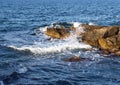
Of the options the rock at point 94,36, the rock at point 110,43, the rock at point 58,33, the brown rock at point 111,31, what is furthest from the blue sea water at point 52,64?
the brown rock at point 111,31

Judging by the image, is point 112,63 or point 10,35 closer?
point 112,63

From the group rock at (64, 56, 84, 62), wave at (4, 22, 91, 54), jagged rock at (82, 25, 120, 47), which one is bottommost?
wave at (4, 22, 91, 54)

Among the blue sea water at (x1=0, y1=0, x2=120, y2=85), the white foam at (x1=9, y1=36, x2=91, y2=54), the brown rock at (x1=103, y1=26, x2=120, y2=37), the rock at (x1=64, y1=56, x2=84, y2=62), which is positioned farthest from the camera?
the brown rock at (x1=103, y1=26, x2=120, y2=37)

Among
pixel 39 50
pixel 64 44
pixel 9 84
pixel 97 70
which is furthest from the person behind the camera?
pixel 64 44

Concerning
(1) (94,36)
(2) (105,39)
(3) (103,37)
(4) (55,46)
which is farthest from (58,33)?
(2) (105,39)

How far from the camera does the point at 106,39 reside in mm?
31484

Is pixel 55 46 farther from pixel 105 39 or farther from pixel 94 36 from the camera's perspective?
pixel 105 39

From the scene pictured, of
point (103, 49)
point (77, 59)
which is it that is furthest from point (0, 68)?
point (103, 49)

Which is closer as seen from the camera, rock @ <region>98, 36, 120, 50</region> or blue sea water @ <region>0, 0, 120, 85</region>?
blue sea water @ <region>0, 0, 120, 85</region>

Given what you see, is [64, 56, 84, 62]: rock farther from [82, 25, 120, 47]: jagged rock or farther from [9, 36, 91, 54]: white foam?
[82, 25, 120, 47]: jagged rock

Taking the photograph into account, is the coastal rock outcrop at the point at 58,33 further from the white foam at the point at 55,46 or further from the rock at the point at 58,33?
the white foam at the point at 55,46

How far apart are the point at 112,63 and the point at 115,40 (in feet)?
17.8

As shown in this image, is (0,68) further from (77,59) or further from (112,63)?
(112,63)

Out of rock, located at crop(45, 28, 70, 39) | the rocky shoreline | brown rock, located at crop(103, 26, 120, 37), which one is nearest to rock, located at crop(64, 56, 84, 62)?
the rocky shoreline
